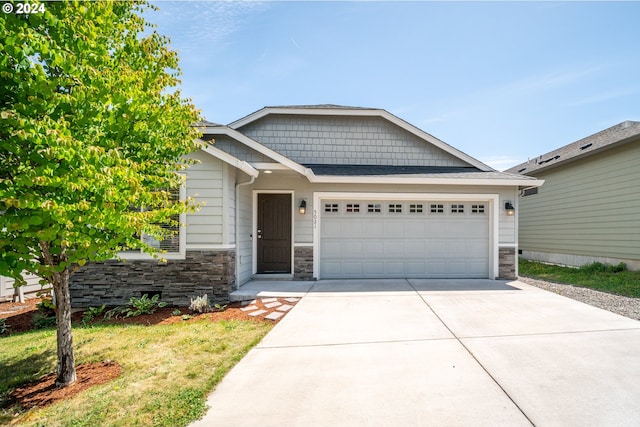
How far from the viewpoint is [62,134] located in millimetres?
2479

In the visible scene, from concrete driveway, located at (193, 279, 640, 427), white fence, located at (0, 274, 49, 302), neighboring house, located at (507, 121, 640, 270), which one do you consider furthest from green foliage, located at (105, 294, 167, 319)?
neighboring house, located at (507, 121, 640, 270)

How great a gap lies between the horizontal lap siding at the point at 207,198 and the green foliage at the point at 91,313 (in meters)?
2.12

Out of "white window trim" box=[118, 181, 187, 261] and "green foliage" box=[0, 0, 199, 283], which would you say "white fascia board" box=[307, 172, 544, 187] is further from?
"green foliage" box=[0, 0, 199, 283]

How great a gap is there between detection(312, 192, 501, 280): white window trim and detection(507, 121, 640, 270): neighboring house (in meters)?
4.90

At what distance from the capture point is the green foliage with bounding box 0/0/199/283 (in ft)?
8.17

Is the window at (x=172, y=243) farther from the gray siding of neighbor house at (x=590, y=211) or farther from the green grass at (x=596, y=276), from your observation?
the gray siding of neighbor house at (x=590, y=211)

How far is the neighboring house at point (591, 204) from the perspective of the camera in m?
9.57

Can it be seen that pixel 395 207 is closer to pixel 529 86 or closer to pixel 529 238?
pixel 529 86

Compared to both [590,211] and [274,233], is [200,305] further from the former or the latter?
[590,211]

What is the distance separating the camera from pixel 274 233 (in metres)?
8.62

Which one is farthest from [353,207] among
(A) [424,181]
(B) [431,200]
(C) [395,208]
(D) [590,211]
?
(D) [590,211]

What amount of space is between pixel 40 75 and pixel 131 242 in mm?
1906

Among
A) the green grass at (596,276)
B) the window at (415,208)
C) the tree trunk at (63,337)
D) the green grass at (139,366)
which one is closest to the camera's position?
the green grass at (139,366)

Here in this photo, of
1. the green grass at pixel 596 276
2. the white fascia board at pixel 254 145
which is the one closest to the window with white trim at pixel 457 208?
the green grass at pixel 596 276
